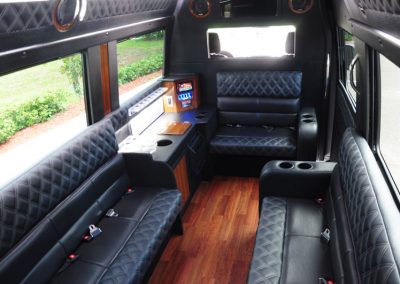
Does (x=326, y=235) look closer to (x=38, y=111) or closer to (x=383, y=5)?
(x=383, y=5)

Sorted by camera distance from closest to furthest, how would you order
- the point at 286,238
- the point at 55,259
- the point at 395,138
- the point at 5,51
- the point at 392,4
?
the point at 392,4 → the point at 5,51 → the point at 55,259 → the point at 286,238 → the point at 395,138

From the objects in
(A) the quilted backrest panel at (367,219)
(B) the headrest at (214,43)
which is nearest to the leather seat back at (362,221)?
(A) the quilted backrest panel at (367,219)

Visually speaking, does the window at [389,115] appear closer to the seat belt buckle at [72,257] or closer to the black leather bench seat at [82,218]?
the black leather bench seat at [82,218]

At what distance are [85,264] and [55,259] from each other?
0.20 m

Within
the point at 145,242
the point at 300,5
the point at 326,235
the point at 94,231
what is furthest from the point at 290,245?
the point at 300,5

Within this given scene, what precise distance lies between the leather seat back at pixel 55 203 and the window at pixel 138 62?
918 millimetres

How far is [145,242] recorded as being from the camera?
104 inches

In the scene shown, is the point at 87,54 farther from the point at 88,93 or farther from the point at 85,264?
the point at 85,264

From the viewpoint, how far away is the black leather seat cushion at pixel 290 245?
7.48 feet

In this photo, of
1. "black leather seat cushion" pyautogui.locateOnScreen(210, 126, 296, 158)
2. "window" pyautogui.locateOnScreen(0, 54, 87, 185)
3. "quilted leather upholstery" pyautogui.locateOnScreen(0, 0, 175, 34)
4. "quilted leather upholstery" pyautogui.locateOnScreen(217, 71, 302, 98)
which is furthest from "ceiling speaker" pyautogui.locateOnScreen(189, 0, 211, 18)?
"window" pyautogui.locateOnScreen(0, 54, 87, 185)

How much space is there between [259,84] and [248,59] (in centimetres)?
40

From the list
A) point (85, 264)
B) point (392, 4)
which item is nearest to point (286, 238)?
point (85, 264)

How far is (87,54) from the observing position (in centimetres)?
308

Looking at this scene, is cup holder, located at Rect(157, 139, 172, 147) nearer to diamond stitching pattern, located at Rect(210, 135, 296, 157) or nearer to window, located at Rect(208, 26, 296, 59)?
diamond stitching pattern, located at Rect(210, 135, 296, 157)
